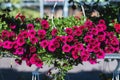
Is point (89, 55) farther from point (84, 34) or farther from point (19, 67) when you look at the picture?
point (19, 67)

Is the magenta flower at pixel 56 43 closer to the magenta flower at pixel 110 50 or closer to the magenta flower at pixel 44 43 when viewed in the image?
the magenta flower at pixel 44 43

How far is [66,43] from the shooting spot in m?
4.08

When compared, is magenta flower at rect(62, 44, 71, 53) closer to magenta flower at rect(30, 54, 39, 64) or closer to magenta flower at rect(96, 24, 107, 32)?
magenta flower at rect(30, 54, 39, 64)

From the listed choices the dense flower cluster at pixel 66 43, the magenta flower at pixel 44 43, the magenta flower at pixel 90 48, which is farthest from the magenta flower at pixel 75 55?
the magenta flower at pixel 44 43

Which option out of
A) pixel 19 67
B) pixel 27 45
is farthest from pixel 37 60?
pixel 19 67

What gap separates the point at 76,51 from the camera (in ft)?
13.1

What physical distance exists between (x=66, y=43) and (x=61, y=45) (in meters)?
0.05

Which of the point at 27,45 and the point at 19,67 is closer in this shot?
the point at 27,45

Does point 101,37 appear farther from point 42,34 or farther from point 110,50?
point 42,34

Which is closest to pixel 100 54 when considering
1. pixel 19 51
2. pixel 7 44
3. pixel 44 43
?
pixel 44 43

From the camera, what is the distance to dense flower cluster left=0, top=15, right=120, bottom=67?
404 centimetres

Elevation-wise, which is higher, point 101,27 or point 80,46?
point 101,27

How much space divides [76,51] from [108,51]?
0.33m

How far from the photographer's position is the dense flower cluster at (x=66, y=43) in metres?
4.04
